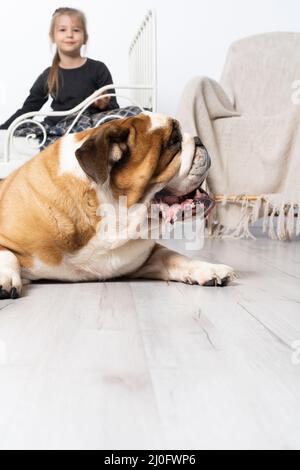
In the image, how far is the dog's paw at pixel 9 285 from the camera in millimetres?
1246

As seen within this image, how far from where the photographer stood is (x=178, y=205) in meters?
1.47

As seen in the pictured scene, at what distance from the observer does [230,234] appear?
3.10 meters

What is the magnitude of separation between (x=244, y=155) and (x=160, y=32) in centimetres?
155

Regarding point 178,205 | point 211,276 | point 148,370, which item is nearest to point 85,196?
point 178,205

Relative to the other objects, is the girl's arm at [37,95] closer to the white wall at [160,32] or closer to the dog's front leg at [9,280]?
the white wall at [160,32]

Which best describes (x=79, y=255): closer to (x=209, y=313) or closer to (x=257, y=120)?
(x=209, y=313)

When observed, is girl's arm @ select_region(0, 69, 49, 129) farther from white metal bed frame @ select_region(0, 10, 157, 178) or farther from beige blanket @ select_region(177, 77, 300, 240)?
beige blanket @ select_region(177, 77, 300, 240)

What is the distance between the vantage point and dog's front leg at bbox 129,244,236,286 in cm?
148

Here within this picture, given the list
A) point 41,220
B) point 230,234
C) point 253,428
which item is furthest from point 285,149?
point 253,428

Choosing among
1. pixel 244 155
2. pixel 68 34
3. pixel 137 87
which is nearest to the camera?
A: pixel 137 87

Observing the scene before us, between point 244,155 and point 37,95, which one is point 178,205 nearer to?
point 244,155

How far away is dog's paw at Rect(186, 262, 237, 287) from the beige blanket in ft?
4.52

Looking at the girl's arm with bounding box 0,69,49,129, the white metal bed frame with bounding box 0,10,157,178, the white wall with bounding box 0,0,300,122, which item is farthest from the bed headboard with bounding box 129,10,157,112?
the girl's arm with bounding box 0,69,49,129

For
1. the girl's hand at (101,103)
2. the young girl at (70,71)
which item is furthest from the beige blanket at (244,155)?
the young girl at (70,71)
